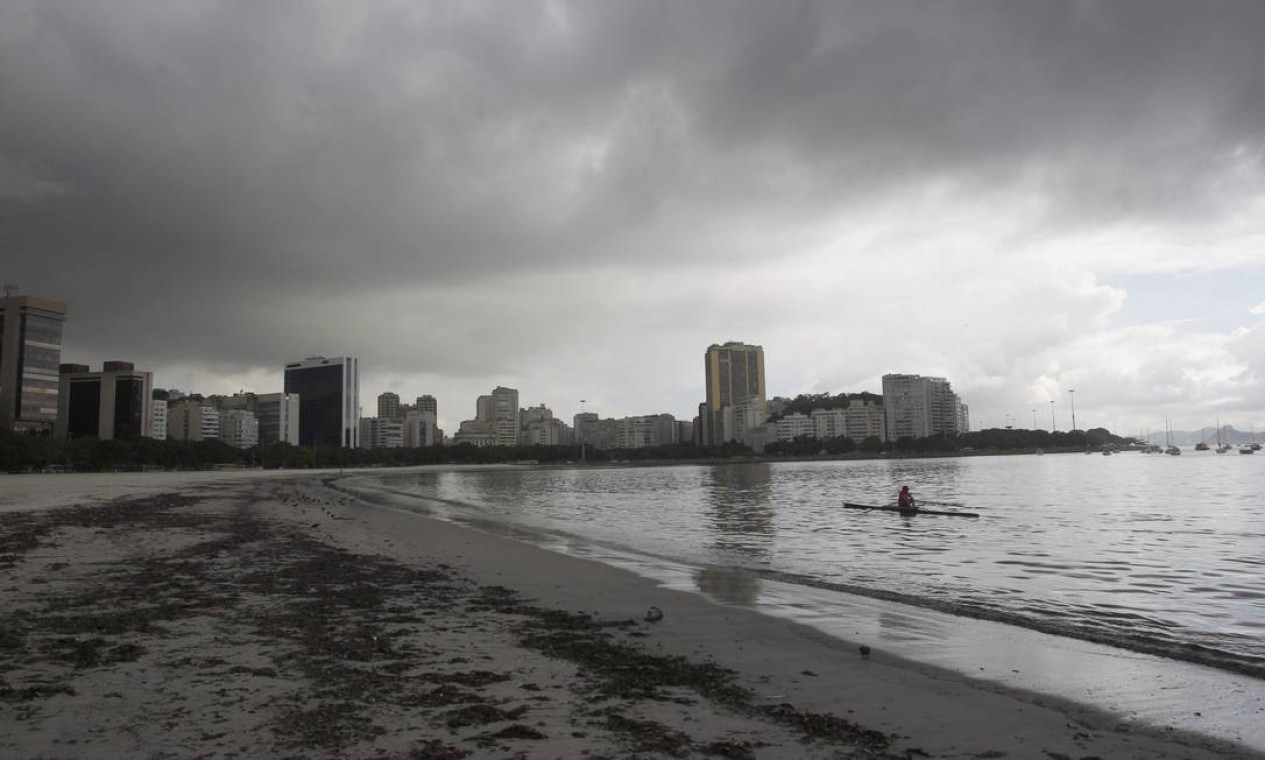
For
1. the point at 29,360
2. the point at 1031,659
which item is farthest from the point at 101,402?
the point at 1031,659

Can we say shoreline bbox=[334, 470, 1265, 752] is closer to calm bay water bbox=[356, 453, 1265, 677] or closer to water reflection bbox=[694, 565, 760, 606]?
water reflection bbox=[694, 565, 760, 606]

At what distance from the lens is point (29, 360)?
145625 mm

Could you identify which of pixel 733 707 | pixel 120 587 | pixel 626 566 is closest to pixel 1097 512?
pixel 626 566

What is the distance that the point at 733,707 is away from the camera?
6.98 metres

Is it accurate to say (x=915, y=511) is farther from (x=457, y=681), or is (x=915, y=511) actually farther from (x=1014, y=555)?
(x=457, y=681)

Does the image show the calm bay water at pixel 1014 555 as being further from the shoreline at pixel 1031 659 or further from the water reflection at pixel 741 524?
the shoreline at pixel 1031 659

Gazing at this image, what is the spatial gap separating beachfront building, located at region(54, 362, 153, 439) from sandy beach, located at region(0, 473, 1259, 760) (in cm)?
20557

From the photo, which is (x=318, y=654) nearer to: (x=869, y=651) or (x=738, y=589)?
(x=869, y=651)

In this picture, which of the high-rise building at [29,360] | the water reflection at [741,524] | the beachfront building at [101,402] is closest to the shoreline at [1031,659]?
the water reflection at [741,524]

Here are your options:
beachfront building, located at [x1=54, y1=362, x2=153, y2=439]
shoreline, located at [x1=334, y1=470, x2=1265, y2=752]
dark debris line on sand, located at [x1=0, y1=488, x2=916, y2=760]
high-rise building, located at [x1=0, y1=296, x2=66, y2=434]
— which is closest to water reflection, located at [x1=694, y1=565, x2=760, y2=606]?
shoreline, located at [x1=334, y1=470, x2=1265, y2=752]

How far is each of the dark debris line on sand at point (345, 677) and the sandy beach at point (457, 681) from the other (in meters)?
0.03

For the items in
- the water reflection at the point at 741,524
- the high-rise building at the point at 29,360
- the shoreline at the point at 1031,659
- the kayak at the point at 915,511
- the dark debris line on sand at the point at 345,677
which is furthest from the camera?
the high-rise building at the point at 29,360

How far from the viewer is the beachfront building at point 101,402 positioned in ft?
606

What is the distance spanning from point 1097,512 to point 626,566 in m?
29.9
